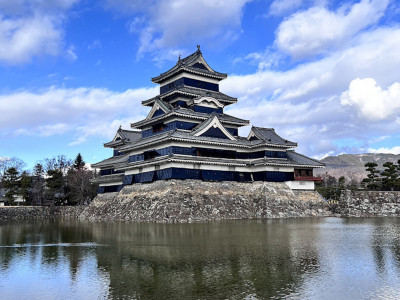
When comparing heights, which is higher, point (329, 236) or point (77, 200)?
point (77, 200)

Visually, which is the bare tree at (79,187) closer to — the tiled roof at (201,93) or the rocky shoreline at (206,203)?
the rocky shoreline at (206,203)

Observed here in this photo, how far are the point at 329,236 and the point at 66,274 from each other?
16.4m

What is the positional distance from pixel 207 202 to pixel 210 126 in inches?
399

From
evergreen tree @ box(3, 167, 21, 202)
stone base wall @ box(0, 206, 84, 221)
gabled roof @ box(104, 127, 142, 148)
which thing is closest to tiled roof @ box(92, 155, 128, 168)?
gabled roof @ box(104, 127, 142, 148)

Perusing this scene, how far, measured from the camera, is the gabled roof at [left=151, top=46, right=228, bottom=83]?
51.1 meters

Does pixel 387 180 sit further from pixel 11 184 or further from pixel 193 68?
pixel 11 184

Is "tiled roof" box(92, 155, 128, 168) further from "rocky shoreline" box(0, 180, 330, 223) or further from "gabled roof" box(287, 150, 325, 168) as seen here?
"gabled roof" box(287, 150, 325, 168)

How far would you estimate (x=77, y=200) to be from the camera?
6794 cm

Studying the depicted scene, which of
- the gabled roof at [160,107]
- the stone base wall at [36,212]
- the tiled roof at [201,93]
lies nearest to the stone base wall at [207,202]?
the gabled roof at [160,107]

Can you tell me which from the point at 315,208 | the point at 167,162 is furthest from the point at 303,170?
the point at 167,162

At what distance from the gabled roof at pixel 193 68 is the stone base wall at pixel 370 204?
2418 cm

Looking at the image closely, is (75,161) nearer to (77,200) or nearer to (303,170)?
(77,200)

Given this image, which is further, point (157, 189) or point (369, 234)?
point (157, 189)

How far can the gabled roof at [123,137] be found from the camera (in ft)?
202
